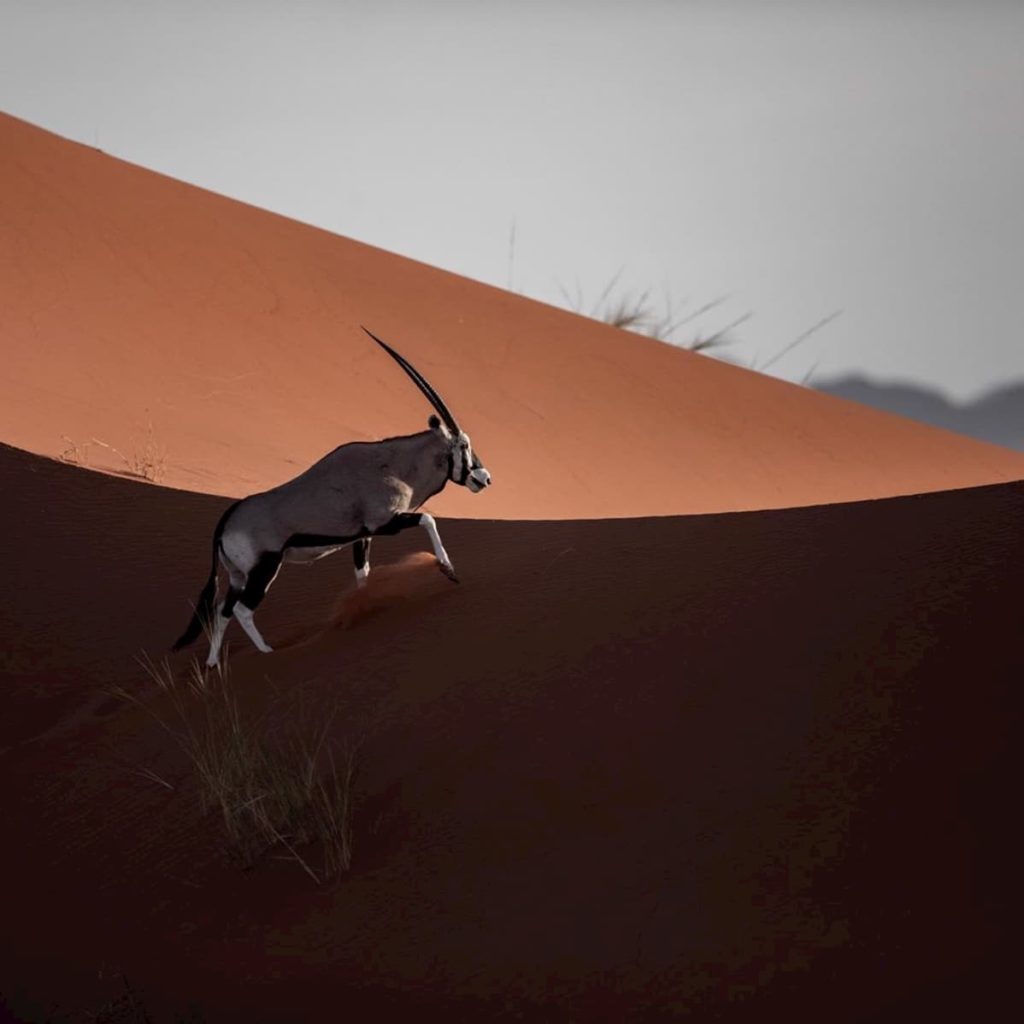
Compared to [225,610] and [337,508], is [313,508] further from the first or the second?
[225,610]

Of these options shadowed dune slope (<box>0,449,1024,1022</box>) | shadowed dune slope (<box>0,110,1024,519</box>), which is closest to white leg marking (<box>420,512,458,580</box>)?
shadowed dune slope (<box>0,449,1024,1022</box>)

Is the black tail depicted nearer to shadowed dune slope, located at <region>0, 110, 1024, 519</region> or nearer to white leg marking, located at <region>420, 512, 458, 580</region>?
white leg marking, located at <region>420, 512, 458, 580</region>

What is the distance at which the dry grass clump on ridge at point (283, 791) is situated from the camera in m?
4.96

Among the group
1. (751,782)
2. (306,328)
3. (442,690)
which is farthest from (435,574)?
(306,328)

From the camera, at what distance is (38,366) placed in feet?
48.7

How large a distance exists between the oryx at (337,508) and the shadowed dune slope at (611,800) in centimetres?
36

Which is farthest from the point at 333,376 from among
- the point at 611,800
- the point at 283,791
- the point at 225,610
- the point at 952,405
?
the point at 952,405

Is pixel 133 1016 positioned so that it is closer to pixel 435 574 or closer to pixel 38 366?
pixel 435 574

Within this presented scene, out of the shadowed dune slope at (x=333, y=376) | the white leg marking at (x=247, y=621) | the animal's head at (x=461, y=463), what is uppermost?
the shadowed dune slope at (x=333, y=376)

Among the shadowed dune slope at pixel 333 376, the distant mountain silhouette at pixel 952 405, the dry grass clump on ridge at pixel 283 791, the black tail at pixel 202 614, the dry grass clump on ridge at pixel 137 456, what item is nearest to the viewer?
the dry grass clump on ridge at pixel 283 791

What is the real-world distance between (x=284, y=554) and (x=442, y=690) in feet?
4.19

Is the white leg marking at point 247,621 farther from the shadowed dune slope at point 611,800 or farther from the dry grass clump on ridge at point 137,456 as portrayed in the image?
the dry grass clump on ridge at point 137,456

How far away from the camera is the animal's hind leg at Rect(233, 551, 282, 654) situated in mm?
6879

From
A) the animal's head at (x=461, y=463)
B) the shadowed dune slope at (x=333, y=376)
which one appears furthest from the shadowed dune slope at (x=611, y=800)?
the shadowed dune slope at (x=333, y=376)
